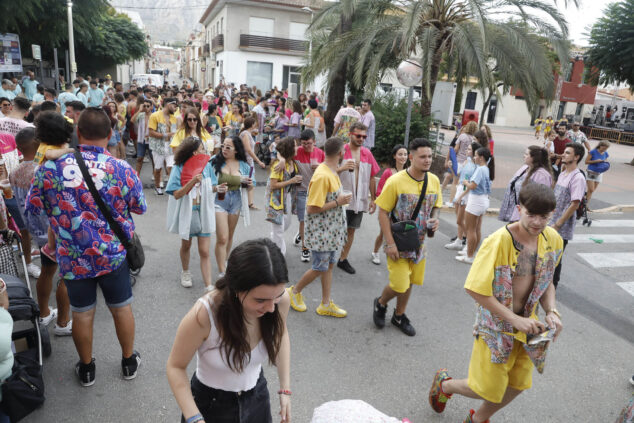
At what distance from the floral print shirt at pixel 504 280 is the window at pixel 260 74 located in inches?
1302

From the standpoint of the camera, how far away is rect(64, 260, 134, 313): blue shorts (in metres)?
2.96

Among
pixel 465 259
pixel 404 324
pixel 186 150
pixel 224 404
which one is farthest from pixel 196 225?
pixel 465 259

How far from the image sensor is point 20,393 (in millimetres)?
2375

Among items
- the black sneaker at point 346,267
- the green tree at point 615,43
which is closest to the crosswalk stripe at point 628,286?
the black sneaker at point 346,267

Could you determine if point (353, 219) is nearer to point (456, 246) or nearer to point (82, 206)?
point (456, 246)

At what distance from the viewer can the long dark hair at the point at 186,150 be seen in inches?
176

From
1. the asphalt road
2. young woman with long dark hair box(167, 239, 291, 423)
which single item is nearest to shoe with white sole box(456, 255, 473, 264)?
the asphalt road

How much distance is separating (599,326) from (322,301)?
3.09m

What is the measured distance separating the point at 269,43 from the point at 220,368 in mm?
33791

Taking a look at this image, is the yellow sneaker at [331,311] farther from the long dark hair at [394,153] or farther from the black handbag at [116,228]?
the long dark hair at [394,153]

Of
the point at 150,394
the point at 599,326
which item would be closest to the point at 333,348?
the point at 150,394

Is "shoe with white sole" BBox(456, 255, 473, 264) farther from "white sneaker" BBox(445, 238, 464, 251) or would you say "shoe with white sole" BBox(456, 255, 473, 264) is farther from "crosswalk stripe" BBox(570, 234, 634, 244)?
"crosswalk stripe" BBox(570, 234, 634, 244)

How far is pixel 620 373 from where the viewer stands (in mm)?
3965

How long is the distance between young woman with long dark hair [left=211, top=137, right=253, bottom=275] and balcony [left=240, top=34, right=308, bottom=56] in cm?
2931
